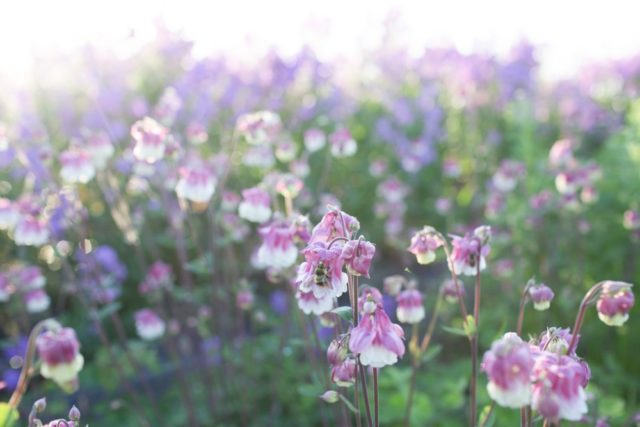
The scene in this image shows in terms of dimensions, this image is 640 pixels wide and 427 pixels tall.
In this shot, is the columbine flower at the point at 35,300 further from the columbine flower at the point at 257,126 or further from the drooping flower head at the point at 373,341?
the drooping flower head at the point at 373,341

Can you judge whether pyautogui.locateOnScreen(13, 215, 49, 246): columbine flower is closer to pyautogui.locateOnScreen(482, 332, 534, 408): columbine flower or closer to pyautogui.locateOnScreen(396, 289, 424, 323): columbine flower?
pyautogui.locateOnScreen(396, 289, 424, 323): columbine flower

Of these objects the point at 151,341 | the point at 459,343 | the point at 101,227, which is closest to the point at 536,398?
the point at 459,343

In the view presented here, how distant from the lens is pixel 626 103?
7.43 meters

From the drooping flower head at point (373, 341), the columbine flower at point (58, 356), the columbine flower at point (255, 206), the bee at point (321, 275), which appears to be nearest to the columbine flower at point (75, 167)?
the columbine flower at point (255, 206)

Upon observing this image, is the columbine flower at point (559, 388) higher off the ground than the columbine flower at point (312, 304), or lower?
higher

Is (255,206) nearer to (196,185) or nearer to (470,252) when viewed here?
(196,185)

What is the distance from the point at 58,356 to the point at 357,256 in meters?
0.80

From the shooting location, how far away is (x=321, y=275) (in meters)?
1.50

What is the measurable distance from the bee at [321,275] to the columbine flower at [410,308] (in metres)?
0.67

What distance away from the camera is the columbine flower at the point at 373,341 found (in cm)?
141

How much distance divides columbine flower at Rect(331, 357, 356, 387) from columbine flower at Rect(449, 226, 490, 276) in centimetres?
43

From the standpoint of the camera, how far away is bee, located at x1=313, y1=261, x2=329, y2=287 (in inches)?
58.6

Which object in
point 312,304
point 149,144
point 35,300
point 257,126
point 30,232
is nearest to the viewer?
point 312,304

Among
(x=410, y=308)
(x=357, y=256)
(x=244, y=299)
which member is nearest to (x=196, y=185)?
(x=244, y=299)
